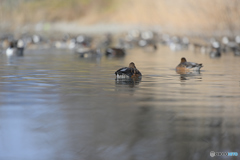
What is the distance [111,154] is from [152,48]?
38197 mm

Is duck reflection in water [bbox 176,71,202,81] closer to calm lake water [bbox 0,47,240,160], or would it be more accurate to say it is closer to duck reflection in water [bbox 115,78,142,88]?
calm lake water [bbox 0,47,240,160]

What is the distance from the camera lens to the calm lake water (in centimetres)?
812

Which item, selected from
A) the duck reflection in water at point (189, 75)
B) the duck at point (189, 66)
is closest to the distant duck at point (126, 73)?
the duck reflection in water at point (189, 75)

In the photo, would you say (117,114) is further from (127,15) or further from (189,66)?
(127,15)

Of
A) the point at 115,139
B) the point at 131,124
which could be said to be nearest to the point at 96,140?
the point at 115,139

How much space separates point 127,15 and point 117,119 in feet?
367

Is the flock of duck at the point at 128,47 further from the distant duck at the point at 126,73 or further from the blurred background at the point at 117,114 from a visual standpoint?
the blurred background at the point at 117,114

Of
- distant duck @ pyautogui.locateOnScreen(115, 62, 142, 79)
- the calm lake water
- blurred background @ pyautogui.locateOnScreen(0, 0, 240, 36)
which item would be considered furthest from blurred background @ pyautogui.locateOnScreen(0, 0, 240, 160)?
blurred background @ pyautogui.locateOnScreen(0, 0, 240, 36)

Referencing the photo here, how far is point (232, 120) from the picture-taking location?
10594 millimetres

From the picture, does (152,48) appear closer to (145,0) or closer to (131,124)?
(131,124)

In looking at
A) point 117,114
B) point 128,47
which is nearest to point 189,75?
point 117,114

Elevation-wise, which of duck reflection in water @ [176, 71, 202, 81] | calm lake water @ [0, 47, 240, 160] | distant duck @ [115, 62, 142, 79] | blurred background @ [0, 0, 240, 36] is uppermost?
blurred background @ [0, 0, 240, 36]

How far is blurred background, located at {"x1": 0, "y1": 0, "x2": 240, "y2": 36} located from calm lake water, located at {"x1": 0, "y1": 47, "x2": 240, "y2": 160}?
26837 millimetres

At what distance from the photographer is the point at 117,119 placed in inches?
414
